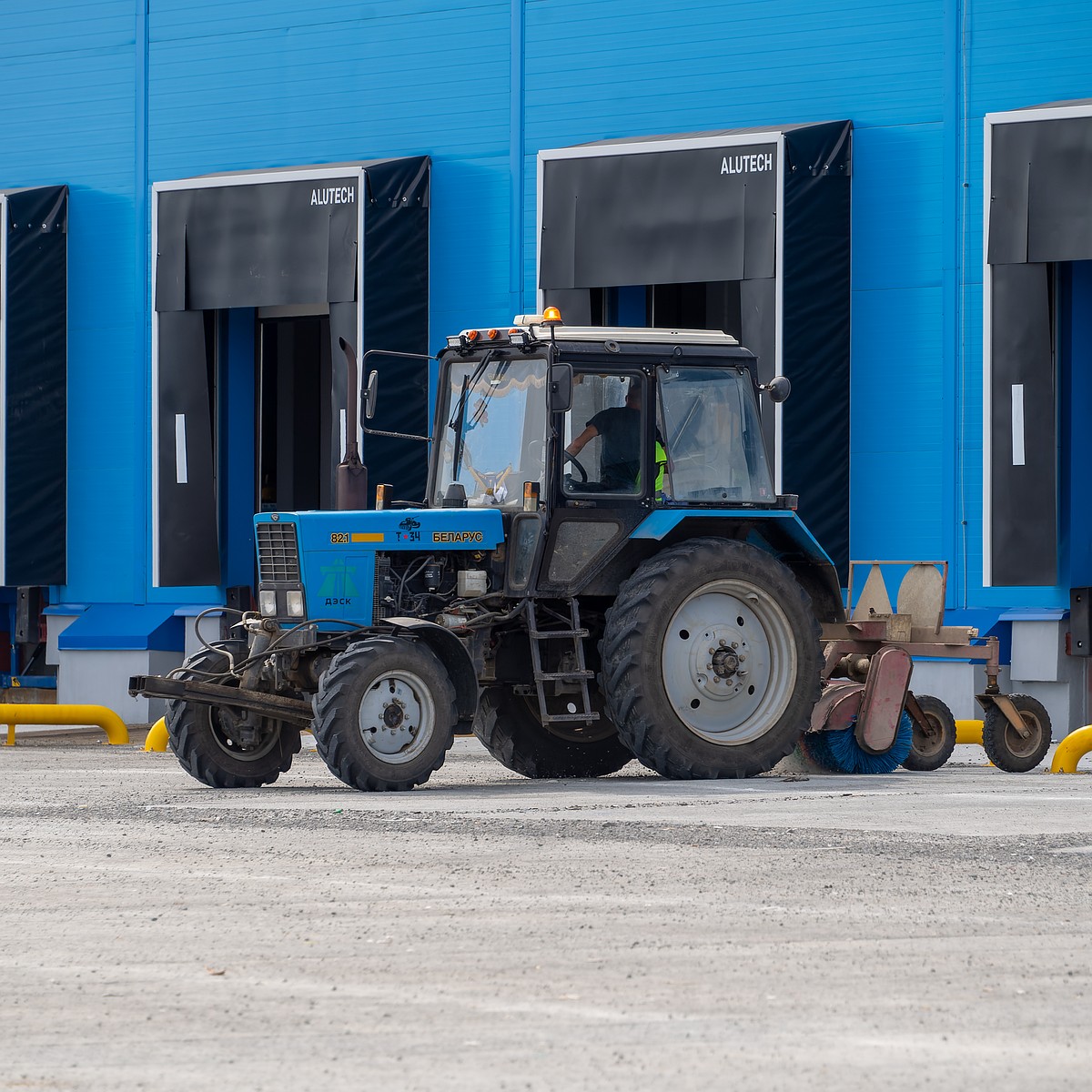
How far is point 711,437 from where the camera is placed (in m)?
13.9

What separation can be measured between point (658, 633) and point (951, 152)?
354 inches

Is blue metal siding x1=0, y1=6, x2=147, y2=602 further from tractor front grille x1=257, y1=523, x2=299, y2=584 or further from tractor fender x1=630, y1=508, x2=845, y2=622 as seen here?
tractor fender x1=630, y1=508, x2=845, y2=622

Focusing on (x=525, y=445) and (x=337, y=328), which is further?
(x=337, y=328)

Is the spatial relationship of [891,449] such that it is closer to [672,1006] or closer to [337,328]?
[337,328]

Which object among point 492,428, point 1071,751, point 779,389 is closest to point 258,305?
point 492,428

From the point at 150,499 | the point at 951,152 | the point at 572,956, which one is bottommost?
the point at 572,956

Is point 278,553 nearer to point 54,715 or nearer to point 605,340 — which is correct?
point 605,340

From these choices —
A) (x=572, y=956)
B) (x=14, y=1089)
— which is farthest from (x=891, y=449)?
(x=14, y=1089)

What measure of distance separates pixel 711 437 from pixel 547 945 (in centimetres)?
733

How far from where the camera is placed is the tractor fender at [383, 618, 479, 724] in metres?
12.9

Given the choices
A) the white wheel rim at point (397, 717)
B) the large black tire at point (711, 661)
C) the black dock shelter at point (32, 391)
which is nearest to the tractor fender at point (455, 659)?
the white wheel rim at point (397, 717)

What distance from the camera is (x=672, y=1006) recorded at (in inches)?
231

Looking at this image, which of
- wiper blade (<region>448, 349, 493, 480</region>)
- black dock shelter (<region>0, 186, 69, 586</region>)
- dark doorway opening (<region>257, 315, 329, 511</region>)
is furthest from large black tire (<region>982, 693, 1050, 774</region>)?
black dock shelter (<region>0, 186, 69, 586</region>)

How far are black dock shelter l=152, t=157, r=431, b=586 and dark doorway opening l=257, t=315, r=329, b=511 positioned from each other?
1.56m
